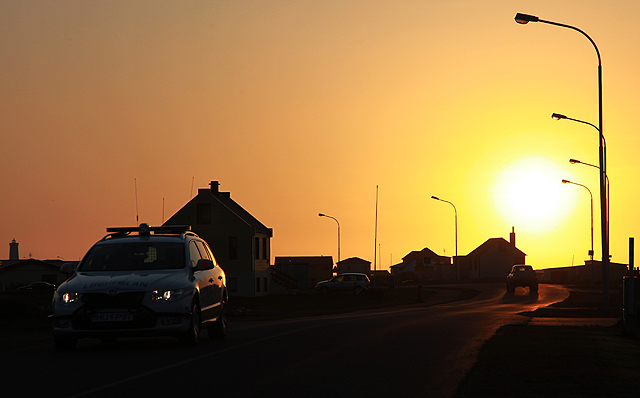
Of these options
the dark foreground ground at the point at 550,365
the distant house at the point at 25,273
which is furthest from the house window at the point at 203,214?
the dark foreground ground at the point at 550,365

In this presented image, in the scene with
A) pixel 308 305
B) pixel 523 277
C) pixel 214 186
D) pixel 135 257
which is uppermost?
pixel 214 186

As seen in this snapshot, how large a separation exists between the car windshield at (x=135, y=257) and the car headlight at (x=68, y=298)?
3.21 feet

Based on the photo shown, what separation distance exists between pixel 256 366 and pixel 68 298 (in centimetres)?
372

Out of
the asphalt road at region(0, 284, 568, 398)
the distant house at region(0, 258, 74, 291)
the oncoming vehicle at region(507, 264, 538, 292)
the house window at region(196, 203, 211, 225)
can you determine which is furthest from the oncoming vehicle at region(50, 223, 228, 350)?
the distant house at region(0, 258, 74, 291)

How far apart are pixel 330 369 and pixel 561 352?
421 cm

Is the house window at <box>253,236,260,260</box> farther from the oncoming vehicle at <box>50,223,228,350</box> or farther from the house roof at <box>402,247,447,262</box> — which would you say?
the house roof at <box>402,247,447,262</box>

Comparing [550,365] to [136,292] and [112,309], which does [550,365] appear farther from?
[112,309]

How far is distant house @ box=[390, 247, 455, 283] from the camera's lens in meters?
138

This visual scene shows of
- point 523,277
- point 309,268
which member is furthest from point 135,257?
point 309,268

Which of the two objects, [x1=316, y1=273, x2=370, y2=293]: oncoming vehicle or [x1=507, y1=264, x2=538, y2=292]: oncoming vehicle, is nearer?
[x1=507, y1=264, x2=538, y2=292]: oncoming vehicle

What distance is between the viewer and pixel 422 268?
158 m

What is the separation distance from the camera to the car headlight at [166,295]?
12.2 metres

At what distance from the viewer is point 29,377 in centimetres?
956

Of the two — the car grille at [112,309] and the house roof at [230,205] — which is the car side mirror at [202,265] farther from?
the house roof at [230,205]
